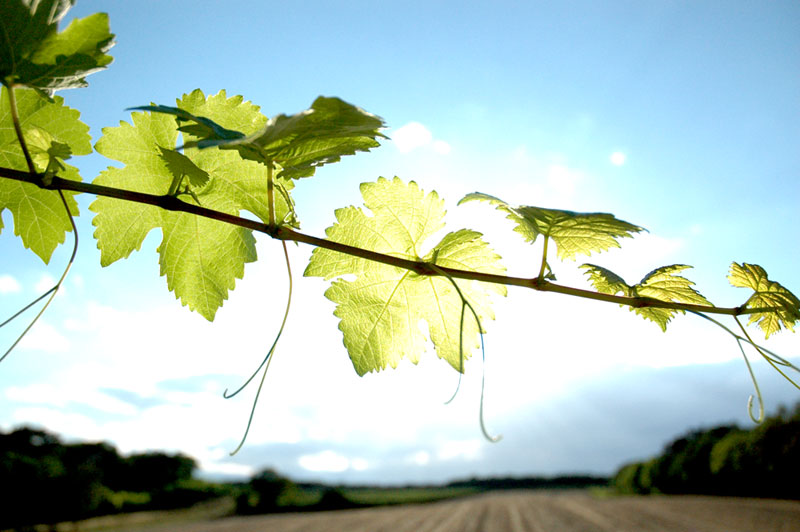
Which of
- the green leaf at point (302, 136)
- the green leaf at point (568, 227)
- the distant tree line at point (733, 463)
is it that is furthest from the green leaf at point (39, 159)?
the distant tree line at point (733, 463)

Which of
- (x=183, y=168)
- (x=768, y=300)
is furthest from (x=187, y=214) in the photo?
(x=768, y=300)

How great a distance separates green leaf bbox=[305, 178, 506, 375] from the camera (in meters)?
0.45

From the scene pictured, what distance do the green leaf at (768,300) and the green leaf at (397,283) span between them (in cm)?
18

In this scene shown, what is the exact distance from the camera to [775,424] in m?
19.1

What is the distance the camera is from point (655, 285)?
399 mm

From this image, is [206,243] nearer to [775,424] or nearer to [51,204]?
[51,204]

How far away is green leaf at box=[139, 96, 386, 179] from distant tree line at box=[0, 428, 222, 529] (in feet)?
70.6

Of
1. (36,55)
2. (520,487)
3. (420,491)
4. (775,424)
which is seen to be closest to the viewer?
(36,55)

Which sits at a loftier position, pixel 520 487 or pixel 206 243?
pixel 206 243

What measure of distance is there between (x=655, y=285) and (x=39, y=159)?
0.45m

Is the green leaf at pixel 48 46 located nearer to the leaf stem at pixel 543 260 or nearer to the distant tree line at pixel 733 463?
the leaf stem at pixel 543 260

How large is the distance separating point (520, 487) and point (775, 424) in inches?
1076

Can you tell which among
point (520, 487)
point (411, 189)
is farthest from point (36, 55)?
point (520, 487)

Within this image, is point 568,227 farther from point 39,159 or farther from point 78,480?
A: point 78,480
